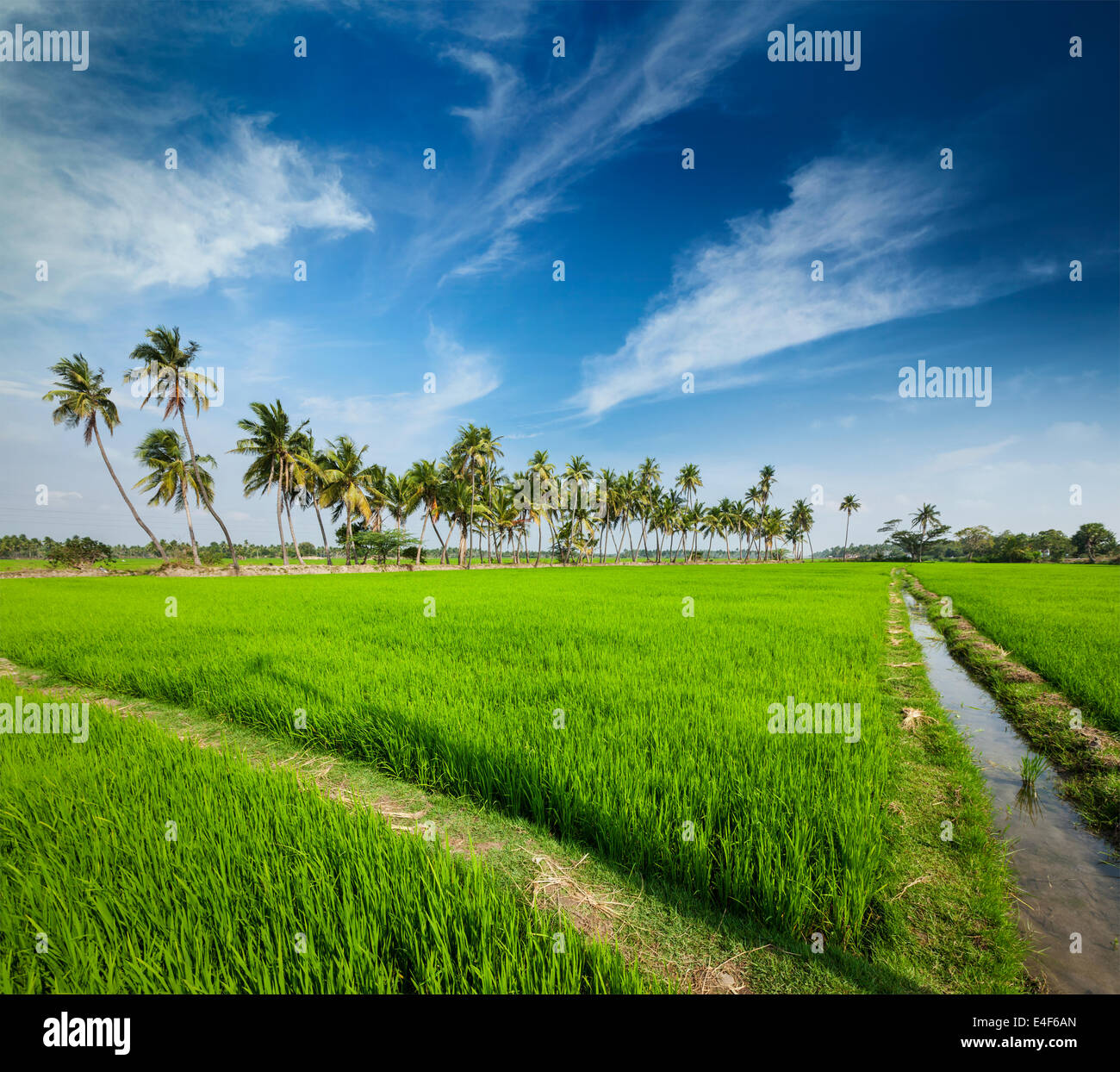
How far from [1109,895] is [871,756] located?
1.22 m

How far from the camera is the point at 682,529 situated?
70.3 metres

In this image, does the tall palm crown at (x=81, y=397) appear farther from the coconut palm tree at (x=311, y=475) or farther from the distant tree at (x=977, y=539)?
the distant tree at (x=977, y=539)

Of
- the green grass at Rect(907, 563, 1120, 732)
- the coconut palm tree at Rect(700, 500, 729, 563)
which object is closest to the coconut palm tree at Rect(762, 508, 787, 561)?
the coconut palm tree at Rect(700, 500, 729, 563)

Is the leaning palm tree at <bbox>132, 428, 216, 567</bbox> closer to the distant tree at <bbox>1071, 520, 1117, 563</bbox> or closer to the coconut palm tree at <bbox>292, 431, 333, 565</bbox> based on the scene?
the coconut palm tree at <bbox>292, 431, 333, 565</bbox>

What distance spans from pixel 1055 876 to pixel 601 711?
10.4ft

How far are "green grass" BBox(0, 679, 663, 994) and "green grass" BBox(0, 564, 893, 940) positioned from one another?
874 mm

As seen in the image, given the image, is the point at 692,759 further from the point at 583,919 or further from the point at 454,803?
the point at 454,803

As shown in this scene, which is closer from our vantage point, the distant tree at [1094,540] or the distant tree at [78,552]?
the distant tree at [78,552]

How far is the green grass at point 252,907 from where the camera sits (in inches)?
65.7

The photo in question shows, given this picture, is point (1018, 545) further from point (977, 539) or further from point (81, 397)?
point (81, 397)

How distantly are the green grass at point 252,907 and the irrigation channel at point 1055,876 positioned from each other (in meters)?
2.11

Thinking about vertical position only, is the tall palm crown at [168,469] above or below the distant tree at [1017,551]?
above

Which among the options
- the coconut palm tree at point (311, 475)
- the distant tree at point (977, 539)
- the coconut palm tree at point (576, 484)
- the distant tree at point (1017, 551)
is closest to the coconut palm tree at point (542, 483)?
the coconut palm tree at point (576, 484)
